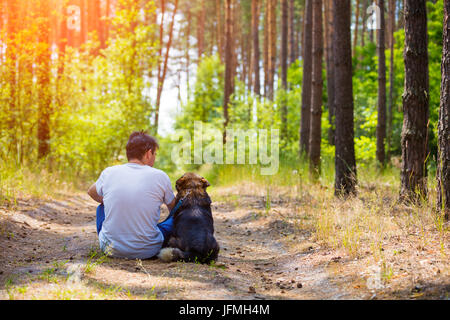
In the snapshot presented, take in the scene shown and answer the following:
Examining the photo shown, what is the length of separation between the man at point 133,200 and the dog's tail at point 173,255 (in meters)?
0.29

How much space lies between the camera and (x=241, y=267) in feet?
18.5

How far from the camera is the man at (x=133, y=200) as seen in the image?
5.11m

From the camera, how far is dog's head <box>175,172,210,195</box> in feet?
17.8

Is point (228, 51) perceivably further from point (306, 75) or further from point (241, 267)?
point (241, 267)

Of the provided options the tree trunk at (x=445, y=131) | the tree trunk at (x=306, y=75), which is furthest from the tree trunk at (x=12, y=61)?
the tree trunk at (x=445, y=131)

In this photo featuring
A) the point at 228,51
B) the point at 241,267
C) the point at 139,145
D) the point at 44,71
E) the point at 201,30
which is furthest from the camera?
the point at 201,30

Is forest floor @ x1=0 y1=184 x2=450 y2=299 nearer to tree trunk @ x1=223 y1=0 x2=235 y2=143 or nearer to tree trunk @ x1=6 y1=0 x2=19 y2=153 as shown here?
tree trunk @ x1=6 y1=0 x2=19 y2=153

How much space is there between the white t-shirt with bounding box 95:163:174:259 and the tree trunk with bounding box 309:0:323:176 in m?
8.10

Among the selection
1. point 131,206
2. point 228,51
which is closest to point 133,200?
point 131,206

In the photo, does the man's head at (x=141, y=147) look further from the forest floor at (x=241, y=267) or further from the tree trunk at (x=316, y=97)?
the tree trunk at (x=316, y=97)

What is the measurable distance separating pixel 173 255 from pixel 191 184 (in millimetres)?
877

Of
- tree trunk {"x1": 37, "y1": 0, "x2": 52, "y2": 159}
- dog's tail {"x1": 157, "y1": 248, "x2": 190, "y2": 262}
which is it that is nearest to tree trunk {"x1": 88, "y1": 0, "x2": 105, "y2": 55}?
tree trunk {"x1": 37, "y1": 0, "x2": 52, "y2": 159}

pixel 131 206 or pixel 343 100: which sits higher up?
pixel 343 100
